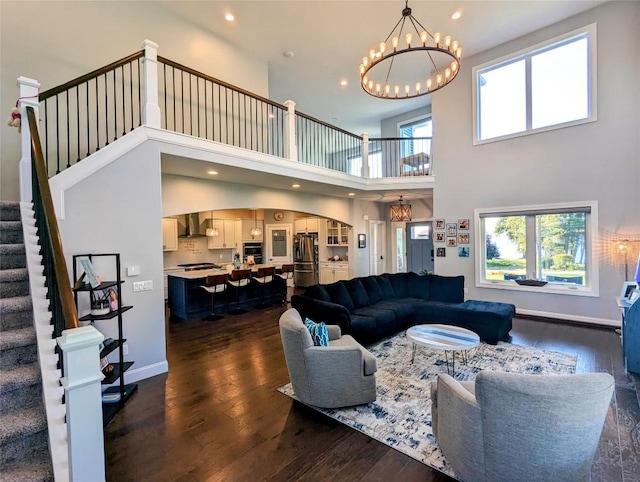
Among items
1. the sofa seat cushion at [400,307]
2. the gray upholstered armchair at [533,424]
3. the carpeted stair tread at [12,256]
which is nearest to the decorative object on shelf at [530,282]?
the sofa seat cushion at [400,307]

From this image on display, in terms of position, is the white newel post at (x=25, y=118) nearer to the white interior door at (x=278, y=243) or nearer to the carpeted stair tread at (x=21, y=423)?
the carpeted stair tread at (x=21, y=423)

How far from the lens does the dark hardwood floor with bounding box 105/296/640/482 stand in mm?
2014

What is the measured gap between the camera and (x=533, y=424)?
4.92 feet

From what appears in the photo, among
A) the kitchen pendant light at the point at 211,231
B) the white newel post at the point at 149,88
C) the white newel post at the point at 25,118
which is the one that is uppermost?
the white newel post at the point at 149,88

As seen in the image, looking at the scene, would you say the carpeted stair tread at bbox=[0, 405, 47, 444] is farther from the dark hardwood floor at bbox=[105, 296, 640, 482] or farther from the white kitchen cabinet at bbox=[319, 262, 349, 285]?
the white kitchen cabinet at bbox=[319, 262, 349, 285]

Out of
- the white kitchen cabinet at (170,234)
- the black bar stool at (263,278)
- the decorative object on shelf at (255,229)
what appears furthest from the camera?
the decorative object on shelf at (255,229)

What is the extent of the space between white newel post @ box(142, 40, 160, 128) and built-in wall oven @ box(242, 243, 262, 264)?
7076 mm

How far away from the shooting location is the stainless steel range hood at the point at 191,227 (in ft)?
30.4

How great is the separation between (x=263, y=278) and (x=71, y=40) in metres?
5.25

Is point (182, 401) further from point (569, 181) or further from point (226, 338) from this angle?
point (569, 181)

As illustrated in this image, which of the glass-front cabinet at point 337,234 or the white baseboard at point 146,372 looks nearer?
the white baseboard at point 146,372

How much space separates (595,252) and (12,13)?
9.47 metres

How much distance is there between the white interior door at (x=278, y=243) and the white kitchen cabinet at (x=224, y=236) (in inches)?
44.6

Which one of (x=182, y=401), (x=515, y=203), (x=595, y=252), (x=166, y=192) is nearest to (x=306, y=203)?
(x=166, y=192)
